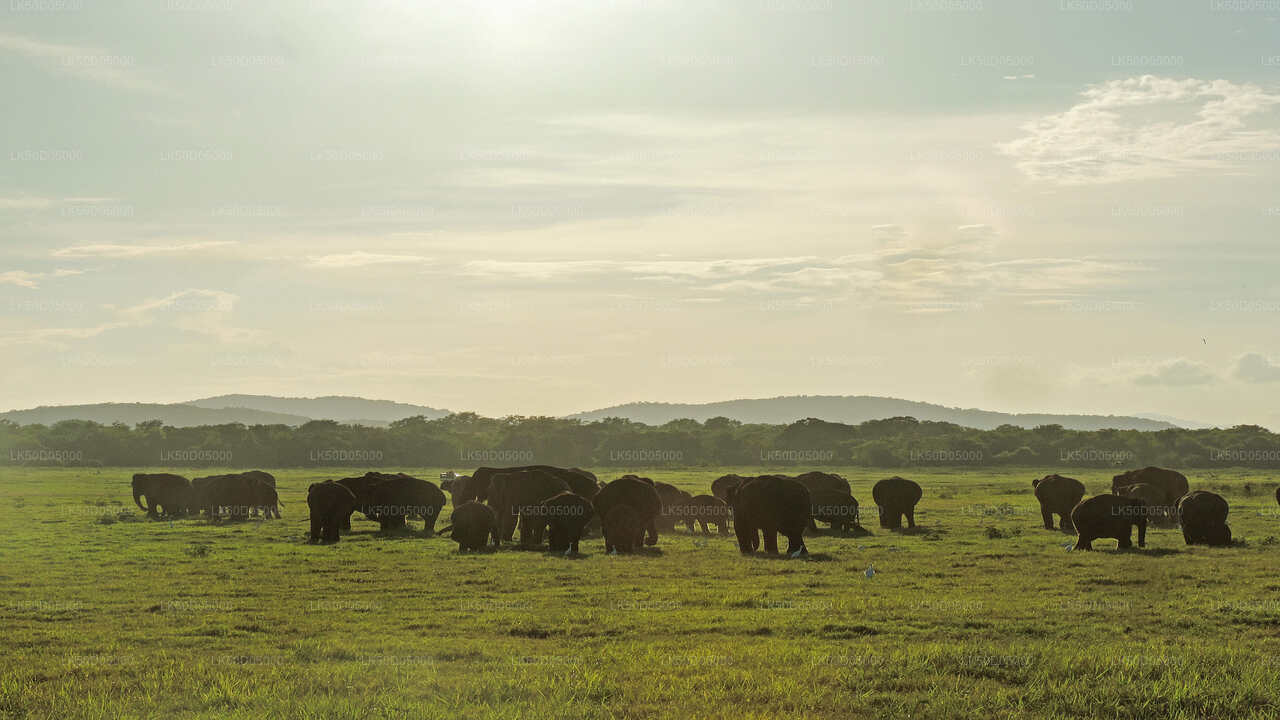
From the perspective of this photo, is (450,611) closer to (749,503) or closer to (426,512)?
(749,503)

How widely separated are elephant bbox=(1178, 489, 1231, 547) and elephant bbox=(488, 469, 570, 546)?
20019 millimetres

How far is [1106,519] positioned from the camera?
29.4m

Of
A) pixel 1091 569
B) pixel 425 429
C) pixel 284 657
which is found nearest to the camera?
pixel 284 657

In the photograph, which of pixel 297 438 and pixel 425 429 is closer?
pixel 297 438

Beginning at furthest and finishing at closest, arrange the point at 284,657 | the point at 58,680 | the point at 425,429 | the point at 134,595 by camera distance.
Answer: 1. the point at 425,429
2. the point at 134,595
3. the point at 284,657
4. the point at 58,680

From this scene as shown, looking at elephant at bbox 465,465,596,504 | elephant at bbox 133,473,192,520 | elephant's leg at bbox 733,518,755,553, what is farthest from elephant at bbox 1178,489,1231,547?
elephant at bbox 133,473,192,520

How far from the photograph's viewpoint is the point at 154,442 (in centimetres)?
12688

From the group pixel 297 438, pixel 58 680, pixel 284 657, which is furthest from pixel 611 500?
pixel 297 438

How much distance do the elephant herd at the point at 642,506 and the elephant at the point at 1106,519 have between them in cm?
3

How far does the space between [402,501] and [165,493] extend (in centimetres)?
1614

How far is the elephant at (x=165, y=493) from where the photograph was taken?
156ft

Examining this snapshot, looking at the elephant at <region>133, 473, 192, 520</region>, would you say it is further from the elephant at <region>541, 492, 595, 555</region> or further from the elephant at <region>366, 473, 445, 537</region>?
the elephant at <region>541, 492, 595, 555</region>

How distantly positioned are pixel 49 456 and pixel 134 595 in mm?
119551

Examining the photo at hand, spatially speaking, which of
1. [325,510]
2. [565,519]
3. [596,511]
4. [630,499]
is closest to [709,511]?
[596,511]
